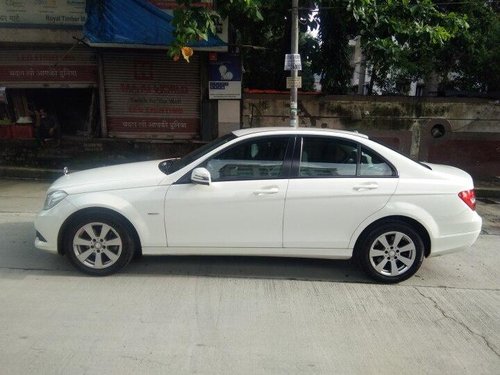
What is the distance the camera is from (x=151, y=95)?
11297mm

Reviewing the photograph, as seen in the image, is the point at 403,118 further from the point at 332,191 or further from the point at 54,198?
the point at 54,198

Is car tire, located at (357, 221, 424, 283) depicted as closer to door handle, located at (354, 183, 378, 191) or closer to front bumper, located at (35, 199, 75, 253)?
door handle, located at (354, 183, 378, 191)

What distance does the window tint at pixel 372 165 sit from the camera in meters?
4.96

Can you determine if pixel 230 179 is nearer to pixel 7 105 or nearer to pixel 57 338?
pixel 57 338

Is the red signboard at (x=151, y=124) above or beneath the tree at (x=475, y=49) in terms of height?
beneath

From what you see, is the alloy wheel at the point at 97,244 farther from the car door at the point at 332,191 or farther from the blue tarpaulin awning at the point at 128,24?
the blue tarpaulin awning at the point at 128,24

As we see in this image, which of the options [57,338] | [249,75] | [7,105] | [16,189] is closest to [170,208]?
[57,338]

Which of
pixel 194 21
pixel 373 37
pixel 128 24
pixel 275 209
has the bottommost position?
pixel 275 209

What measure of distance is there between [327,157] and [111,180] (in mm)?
2154

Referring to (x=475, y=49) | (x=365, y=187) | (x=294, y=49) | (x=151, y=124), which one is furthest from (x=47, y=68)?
(x=475, y=49)

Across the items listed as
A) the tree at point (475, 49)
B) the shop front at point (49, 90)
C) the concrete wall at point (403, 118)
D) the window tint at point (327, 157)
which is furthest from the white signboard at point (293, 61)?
the shop front at point (49, 90)

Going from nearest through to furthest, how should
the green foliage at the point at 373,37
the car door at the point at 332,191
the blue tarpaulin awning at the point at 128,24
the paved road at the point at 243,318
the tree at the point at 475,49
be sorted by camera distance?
the paved road at the point at 243,318 < the car door at the point at 332,191 < the green foliage at the point at 373,37 < the blue tarpaulin awning at the point at 128,24 < the tree at the point at 475,49

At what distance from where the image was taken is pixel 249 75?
15.4 meters

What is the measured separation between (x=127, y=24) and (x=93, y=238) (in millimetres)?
6201
